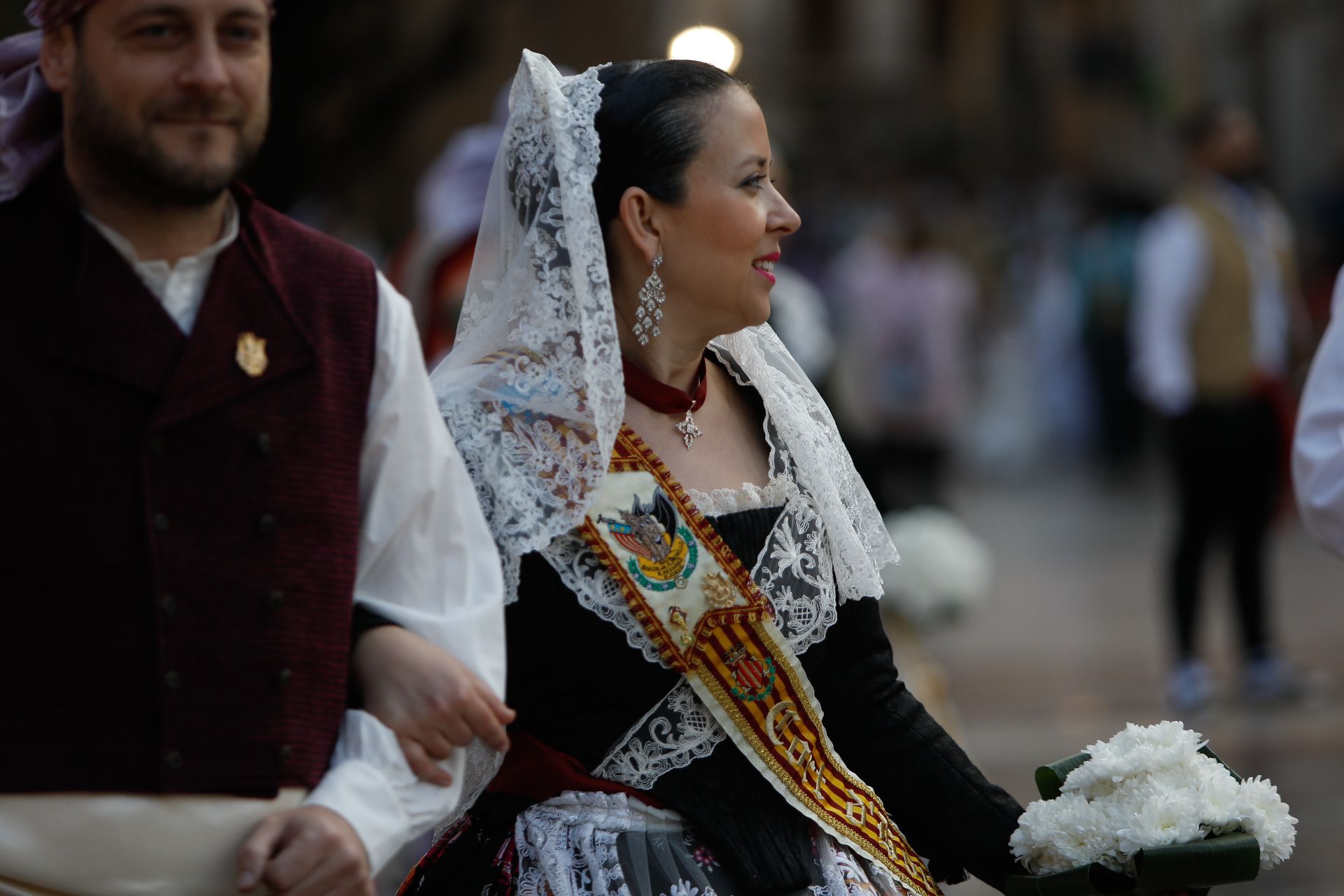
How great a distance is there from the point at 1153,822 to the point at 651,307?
0.98 m

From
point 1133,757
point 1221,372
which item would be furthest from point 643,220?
point 1221,372

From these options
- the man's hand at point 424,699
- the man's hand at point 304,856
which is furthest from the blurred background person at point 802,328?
the man's hand at point 304,856

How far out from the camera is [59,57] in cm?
211

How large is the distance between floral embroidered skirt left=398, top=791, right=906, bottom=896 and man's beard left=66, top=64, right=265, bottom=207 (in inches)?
38.0

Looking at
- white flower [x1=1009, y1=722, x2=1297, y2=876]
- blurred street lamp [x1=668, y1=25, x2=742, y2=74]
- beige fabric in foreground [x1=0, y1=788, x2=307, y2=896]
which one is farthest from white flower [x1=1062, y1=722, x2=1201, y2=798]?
blurred street lamp [x1=668, y1=25, x2=742, y2=74]

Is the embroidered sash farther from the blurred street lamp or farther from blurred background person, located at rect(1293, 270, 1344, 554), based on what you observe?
the blurred street lamp

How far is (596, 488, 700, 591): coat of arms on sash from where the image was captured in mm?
2605

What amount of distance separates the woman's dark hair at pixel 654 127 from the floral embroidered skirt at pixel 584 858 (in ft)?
2.75

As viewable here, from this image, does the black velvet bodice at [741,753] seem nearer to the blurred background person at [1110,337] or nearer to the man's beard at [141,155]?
the man's beard at [141,155]

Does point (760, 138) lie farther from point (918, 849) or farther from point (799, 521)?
point (918, 849)

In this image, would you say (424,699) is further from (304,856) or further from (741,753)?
(741,753)

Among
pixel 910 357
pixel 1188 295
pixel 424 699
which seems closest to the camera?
pixel 424 699

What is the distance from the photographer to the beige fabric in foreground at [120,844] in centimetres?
201

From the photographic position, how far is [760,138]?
272cm
